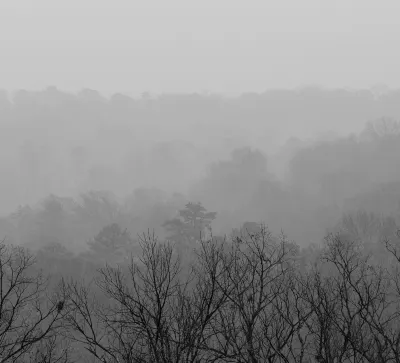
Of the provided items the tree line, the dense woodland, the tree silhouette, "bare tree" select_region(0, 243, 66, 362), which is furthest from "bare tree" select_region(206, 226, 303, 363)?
the tree silhouette

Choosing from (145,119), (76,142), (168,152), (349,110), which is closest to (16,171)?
(76,142)

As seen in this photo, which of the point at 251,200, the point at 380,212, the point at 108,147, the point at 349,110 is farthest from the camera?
the point at 349,110

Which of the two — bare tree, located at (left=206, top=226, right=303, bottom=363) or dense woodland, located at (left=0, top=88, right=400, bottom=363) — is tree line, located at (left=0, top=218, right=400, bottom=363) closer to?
bare tree, located at (left=206, top=226, right=303, bottom=363)

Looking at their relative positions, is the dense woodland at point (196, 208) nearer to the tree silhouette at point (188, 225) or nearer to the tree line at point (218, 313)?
the tree silhouette at point (188, 225)

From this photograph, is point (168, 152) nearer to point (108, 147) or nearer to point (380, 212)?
point (108, 147)

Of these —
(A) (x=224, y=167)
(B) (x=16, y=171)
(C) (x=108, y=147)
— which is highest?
(C) (x=108, y=147)

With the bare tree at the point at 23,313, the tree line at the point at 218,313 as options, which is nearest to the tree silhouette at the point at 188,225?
the bare tree at the point at 23,313

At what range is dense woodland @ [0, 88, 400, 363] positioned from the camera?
49.2 ft

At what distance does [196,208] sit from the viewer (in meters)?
52.5

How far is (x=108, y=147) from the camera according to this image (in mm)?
118125

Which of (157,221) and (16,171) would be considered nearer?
(157,221)

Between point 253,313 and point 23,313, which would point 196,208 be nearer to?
point 23,313

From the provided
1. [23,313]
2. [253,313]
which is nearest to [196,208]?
[23,313]

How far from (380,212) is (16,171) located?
A: 296 feet
